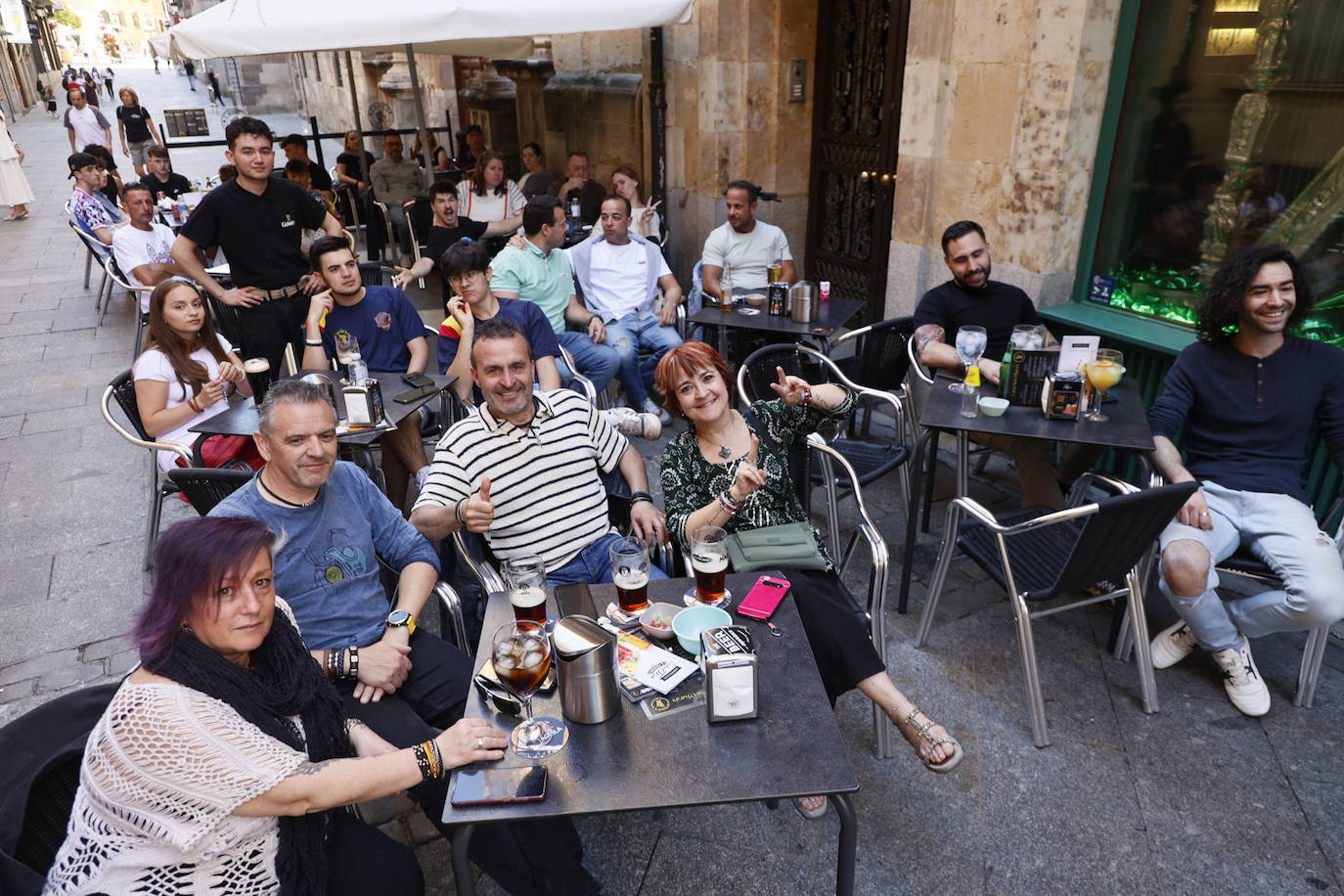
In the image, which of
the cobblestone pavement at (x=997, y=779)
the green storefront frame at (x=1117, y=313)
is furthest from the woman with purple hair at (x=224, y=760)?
the green storefront frame at (x=1117, y=313)

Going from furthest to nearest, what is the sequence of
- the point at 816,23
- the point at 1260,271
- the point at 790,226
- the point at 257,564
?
the point at 790,226 < the point at 816,23 < the point at 1260,271 < the point at 257,564

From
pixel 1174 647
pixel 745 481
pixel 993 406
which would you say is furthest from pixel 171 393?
pixel 1174 647

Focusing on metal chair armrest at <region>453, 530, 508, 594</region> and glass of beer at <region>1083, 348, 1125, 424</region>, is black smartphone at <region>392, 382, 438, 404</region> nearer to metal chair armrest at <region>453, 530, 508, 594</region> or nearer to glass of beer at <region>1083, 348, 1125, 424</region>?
metal chair armrest at <region>453, 530, 508, 594</region>

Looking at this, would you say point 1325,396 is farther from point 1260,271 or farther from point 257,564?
point 257,564

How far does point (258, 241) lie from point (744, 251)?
298 centimetres

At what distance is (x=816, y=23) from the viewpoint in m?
6.80

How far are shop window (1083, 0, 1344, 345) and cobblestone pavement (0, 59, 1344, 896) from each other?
1.93 meters

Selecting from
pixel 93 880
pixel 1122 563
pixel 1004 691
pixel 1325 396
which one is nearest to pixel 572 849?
pixel 93 880

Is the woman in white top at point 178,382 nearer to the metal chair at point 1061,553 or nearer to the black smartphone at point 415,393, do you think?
the black smartphone at point 415,393

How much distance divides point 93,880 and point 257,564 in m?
0.62

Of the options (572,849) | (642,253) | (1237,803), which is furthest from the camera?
(642,253)

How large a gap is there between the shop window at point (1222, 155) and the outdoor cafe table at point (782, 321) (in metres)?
1.41

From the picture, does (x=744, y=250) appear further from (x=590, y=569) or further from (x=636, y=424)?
(x=590, y=569)

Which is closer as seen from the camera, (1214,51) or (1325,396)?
(1325,396)
